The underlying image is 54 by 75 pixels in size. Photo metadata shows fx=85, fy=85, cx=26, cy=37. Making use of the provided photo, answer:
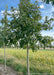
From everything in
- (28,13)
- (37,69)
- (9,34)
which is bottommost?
(37,69)

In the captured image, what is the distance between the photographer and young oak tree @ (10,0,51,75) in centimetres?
283

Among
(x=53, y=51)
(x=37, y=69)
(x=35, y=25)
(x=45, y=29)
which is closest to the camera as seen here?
(x=35, y=25)

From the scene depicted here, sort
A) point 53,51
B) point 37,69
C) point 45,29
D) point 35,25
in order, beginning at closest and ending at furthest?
point 35,25, point 45,29, point 37,69, point 53,51

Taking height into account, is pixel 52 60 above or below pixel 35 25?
below

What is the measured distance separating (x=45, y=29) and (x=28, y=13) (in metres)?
0.84

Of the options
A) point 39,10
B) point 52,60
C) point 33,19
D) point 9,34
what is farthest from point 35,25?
point 52,60

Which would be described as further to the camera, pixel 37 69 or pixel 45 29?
pixel 37 69

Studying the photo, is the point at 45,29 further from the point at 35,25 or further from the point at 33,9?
the point at 33,9

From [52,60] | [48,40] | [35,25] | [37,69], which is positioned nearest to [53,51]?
[52,60]

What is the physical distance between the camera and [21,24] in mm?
2928

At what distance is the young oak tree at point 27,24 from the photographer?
2829 millimetres

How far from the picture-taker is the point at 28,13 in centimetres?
303

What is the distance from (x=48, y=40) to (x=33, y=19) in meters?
0.88

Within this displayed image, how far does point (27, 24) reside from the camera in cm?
287
